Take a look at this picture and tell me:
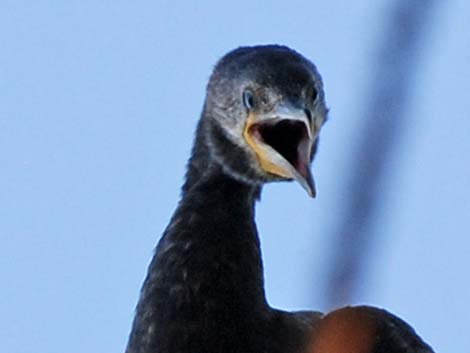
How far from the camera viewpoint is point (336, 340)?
1198 mm

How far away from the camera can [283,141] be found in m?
3.51

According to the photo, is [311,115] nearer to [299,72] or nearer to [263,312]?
[299,72]

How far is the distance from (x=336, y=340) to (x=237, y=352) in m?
2.39

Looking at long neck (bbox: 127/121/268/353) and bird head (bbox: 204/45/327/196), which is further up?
bird head (bbox: 204/45/327/196)

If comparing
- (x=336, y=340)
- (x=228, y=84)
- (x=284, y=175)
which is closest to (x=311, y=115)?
(x=284, y=175)

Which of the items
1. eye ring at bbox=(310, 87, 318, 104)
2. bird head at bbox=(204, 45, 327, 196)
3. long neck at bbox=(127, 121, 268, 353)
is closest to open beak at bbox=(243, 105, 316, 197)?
bird head at bbox=(204, 45, 327, 196)

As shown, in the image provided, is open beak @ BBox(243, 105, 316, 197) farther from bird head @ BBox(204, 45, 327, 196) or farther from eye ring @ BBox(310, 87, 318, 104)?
eye ring @ BBox(310, 87, 318, 104)

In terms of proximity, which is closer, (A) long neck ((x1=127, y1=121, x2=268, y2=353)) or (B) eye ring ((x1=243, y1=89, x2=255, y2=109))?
(A) long neck ((x1=127, y1=121, x2=268, y2=353))

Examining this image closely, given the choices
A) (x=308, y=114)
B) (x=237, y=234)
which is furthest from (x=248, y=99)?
(x=237, y=234)

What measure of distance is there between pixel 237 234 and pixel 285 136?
0.52m

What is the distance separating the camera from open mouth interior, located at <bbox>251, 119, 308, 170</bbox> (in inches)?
133

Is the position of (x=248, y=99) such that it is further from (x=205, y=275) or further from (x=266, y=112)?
(x=205, y=275)

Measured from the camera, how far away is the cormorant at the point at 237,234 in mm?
3582

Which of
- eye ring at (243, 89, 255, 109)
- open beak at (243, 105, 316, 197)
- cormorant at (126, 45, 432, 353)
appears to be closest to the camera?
open beak at (243, 105, 316, 197)
